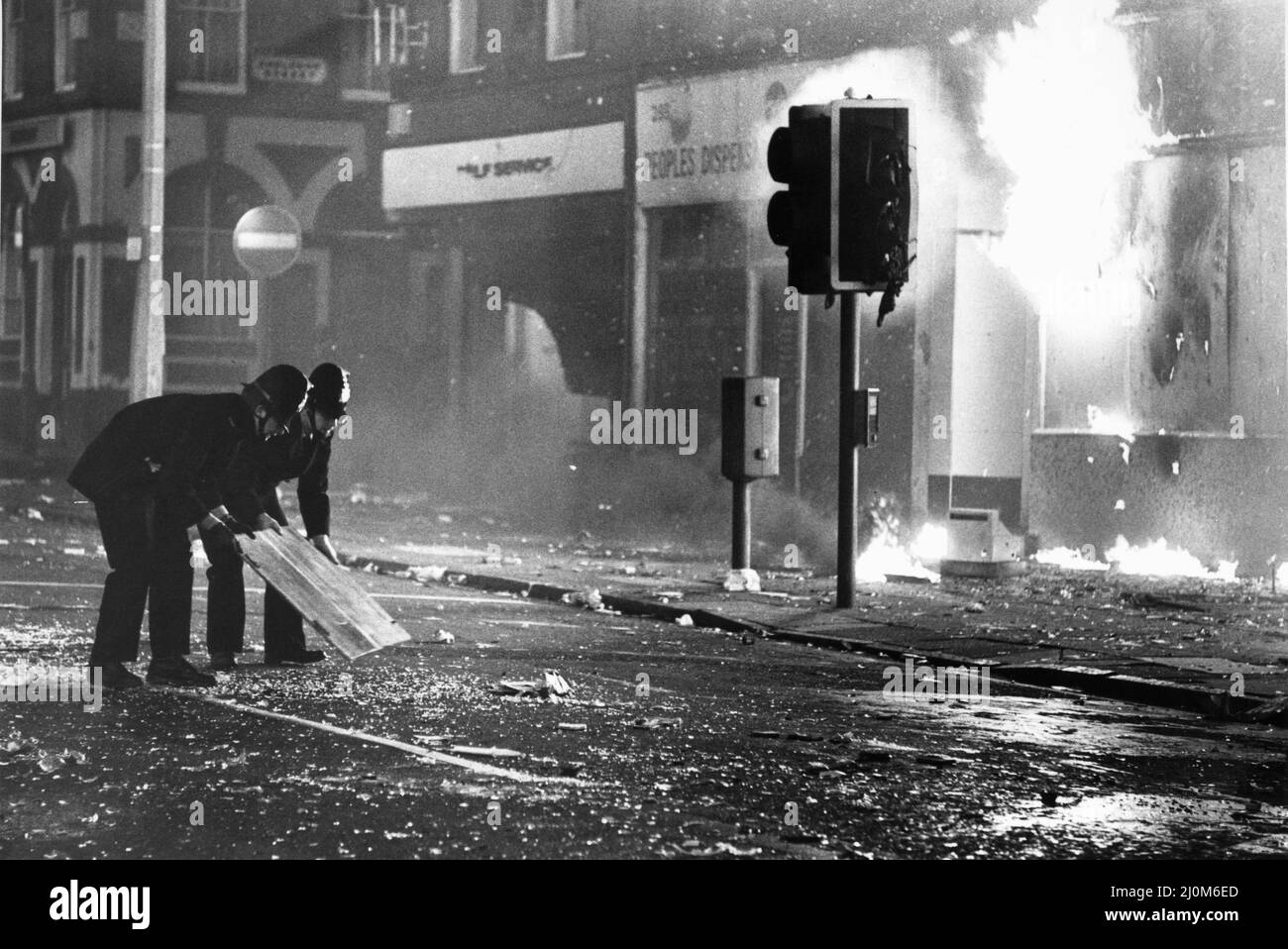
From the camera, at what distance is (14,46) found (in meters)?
34.1

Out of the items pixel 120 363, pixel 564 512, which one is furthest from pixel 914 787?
pixel 120 363

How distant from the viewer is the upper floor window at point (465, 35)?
82.8ft

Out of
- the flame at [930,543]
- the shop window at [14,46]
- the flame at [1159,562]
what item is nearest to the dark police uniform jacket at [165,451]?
the flame at [930,543]

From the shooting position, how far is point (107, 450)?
9.62 metres

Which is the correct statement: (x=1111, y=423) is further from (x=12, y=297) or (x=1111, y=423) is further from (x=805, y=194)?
(x=12, y=297)

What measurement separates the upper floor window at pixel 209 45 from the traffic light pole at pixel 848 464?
22.1 metres

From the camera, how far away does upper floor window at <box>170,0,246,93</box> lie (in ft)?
108

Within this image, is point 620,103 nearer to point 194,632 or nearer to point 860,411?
point 860,411

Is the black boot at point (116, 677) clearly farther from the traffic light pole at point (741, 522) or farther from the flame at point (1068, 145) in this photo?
the flame at point (1068, 145)
